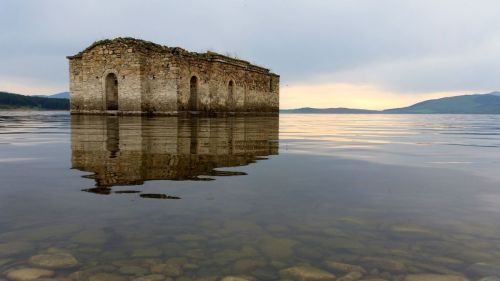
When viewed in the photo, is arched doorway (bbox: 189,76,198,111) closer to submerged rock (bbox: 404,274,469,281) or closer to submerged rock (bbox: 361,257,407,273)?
submerged rock (bbox: 361,257,407,273)

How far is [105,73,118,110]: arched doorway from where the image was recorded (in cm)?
2427

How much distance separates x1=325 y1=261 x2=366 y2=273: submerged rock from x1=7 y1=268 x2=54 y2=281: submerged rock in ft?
4.46

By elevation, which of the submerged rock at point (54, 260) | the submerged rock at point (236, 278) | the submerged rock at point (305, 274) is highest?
the submerged rock at point (54, 260)

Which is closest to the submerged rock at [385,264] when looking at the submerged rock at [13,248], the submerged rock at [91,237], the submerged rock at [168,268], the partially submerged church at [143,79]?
the submerged rock at [168,268]

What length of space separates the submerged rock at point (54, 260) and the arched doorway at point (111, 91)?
940 inches

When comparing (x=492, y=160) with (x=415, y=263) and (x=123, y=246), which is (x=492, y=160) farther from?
(x=123, y=246)

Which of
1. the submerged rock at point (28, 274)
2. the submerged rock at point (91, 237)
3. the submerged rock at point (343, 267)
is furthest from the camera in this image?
the submerged rock at point (91, 237)

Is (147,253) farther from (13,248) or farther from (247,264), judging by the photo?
(13,248)

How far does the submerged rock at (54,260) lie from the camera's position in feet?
6.18

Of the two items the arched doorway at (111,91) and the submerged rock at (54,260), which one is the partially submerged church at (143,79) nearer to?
the arched doorway at (111,91)

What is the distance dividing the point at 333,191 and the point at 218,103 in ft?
79.1

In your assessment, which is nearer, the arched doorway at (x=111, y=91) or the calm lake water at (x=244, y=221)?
the calm lake water at (x=244, y=221)

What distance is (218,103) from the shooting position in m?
27.1

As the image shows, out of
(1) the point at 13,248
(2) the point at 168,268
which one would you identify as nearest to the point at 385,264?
(2) the point at 168,268
